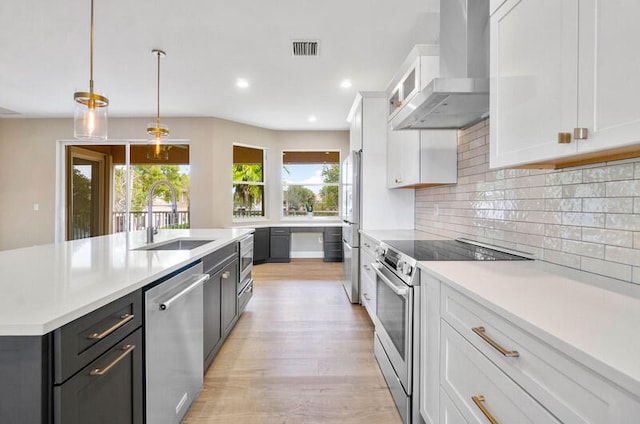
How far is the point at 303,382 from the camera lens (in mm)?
2074

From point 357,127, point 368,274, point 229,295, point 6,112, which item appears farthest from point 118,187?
point 368,274

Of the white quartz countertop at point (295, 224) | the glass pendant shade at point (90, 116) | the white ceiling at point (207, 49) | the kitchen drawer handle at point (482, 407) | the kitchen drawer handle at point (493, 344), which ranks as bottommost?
the kitchen drawer handle at point (482, 407)

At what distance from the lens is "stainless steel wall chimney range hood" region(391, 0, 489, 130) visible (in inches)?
61.5

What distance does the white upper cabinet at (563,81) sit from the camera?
81cm

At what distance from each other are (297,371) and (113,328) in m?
1.45

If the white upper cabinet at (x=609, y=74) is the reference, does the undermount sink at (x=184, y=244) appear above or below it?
below

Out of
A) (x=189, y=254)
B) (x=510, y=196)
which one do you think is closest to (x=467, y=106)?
(x=510, y=196)

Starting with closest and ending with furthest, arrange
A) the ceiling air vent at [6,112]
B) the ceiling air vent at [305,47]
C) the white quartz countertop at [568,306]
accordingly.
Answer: the white quartz countertop at [568,306]
the ceiling air vent at [305,47]
the ceiling air vent at [6,112]

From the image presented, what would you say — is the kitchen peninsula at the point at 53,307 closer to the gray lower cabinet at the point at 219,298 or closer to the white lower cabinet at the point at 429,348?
the gray lower cabinet at the point at 219,298

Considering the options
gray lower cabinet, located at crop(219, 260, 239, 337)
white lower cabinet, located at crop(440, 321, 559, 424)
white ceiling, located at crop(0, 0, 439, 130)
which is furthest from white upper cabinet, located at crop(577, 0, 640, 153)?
gray lower cabinet, located at crop(219, 260, 239, 337)

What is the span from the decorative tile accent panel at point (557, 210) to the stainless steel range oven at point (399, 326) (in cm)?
65

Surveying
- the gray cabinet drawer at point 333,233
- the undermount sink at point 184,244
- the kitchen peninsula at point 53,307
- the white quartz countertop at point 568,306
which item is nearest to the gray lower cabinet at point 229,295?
the undermount sink at point 184,244

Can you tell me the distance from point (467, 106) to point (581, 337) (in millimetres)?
1464

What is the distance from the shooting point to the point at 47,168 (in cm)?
583
